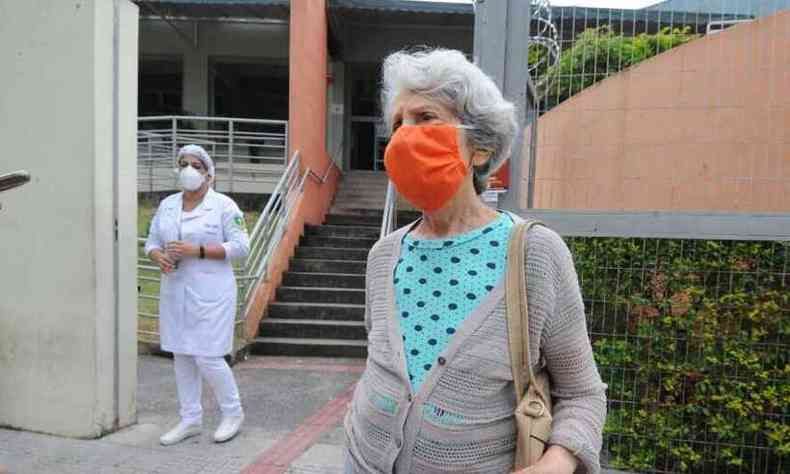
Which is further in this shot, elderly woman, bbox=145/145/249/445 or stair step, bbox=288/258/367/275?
stair step, bbox=288/258/367/275

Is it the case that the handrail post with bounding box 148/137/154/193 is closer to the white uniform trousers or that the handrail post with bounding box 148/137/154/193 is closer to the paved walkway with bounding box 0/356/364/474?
the paved walkway with bounding box 0/356/364/474

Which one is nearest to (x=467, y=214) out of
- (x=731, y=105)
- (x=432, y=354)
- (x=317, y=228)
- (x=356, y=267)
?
(x=432, y=354)

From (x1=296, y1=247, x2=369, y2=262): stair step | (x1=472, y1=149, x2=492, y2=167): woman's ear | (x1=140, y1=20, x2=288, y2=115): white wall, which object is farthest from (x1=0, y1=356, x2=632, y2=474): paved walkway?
→ (x1=140, y1=20, x2=288, y2=115): white wall

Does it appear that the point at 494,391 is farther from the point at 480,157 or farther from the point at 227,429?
the point at 227,429

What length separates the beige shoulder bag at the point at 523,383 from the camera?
135 centimetres

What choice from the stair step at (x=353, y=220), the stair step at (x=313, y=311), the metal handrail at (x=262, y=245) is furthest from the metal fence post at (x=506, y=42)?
the stair step at (x=353, y=220)

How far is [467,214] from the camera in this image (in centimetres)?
154

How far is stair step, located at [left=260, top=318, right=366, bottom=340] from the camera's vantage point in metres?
7.11

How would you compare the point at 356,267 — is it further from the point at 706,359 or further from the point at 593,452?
the point at 593,452

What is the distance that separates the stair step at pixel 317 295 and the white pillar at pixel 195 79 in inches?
328

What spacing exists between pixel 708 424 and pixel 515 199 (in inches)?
65.1

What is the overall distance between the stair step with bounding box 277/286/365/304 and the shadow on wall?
4.63m

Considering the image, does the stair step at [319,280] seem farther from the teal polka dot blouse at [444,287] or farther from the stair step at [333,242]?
the teal polka dot blouse at [444,287]

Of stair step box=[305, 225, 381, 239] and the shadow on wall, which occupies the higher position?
the shadow on wall
